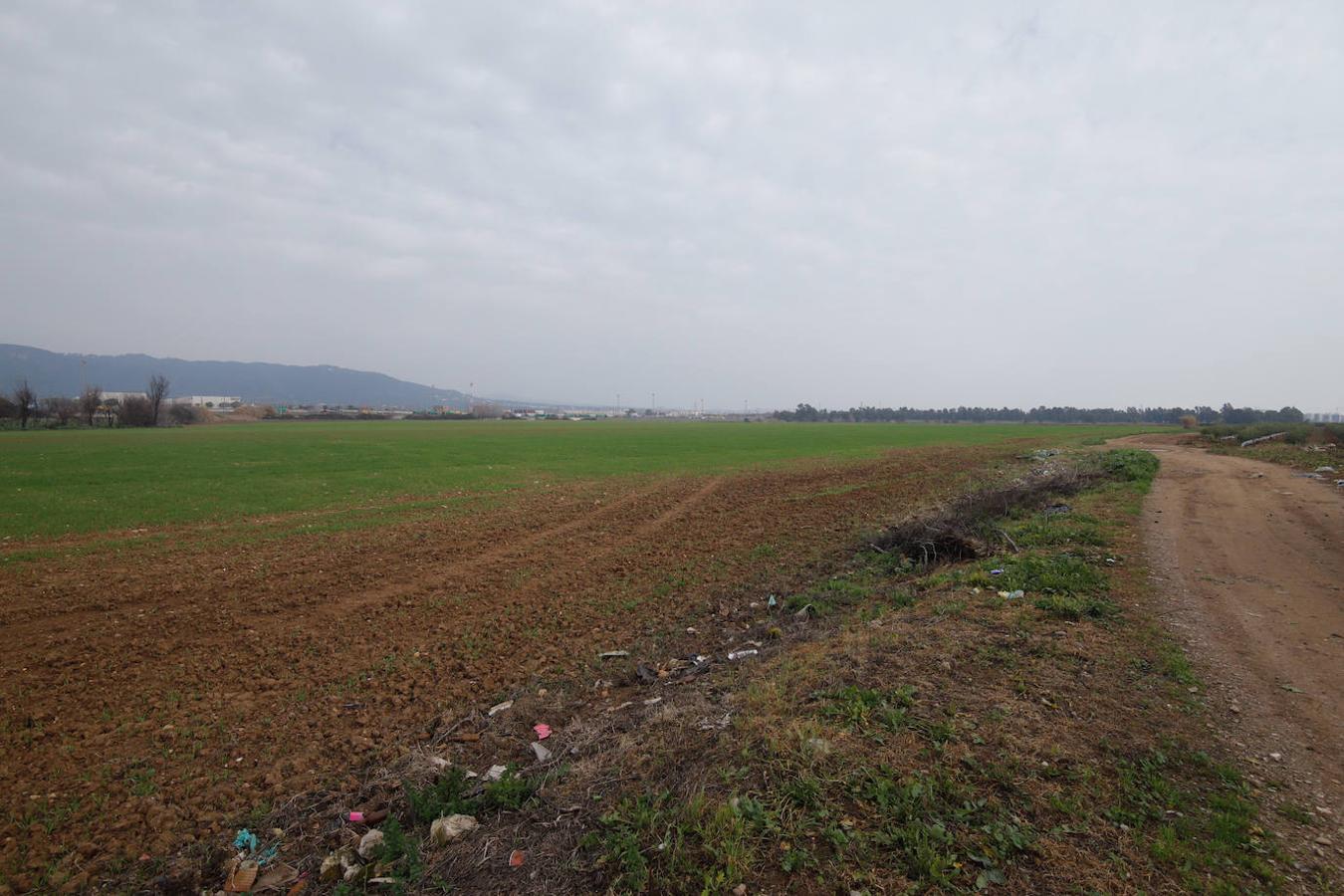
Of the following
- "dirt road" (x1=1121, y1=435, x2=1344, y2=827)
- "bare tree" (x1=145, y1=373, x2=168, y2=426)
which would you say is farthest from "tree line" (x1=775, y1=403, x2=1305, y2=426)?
"bare tree" (x1=145, y1=373, x2=168, y2=426)

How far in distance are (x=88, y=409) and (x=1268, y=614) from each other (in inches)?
5133

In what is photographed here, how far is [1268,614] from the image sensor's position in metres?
7.05

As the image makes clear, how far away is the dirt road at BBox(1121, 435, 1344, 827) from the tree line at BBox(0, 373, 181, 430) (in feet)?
396

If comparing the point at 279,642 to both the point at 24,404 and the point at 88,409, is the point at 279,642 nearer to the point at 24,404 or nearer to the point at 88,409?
the point at 24,404

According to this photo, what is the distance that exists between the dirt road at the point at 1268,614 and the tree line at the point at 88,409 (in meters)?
121

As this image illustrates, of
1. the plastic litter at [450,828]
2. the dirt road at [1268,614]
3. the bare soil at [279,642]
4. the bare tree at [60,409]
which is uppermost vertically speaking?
the bare tree at [60,409]

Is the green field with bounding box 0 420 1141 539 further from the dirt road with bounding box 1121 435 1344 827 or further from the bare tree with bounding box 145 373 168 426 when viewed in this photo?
the bare tree with bounding box 145 373 168 426

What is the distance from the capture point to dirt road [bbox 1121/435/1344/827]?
4277mm

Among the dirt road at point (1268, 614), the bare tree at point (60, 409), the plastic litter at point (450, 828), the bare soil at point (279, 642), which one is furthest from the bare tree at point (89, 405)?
the dirt road at point (1268, 614)

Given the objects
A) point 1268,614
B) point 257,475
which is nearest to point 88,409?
point 257,475

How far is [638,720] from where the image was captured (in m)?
5.47

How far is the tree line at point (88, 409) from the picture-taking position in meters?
80.4

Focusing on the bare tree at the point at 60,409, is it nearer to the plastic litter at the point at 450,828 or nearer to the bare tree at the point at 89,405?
the bare tree at the point at 89,405

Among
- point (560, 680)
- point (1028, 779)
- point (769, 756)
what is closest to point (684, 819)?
point (769, 756)
